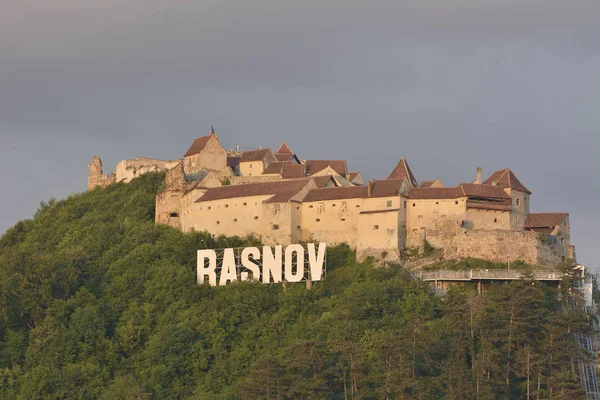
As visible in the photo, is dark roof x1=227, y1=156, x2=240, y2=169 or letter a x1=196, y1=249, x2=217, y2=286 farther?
dark roof x1=227, y1=156, x2=240, y2=169

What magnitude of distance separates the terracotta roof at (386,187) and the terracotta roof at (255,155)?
15402 millimetres

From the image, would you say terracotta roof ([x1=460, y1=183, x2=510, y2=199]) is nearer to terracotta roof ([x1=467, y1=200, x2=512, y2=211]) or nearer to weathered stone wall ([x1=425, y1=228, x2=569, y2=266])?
terracotta roof ([x1=467, y1=200, x2=512, y2=211])

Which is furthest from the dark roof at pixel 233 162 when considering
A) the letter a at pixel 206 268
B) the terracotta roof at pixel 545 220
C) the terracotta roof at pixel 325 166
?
the terracotta roof at pixel 545 220

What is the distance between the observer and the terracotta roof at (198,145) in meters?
108

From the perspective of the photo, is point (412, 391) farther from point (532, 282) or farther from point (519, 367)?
point (532, 282)

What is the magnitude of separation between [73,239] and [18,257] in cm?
821

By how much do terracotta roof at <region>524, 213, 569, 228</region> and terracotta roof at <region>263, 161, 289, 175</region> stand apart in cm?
1900

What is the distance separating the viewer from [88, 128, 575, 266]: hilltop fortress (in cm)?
9088

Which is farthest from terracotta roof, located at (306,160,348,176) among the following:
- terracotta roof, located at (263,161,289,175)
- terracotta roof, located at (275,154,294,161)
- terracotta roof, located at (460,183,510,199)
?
terracotta roof, located at (460,183,510,199)

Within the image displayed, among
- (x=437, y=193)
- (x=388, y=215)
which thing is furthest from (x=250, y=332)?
(x=437, y=193)

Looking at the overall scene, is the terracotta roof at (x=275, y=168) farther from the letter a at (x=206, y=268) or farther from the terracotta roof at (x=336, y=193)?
the letter a at (x=206, y=268)

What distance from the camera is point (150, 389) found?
3342 inches

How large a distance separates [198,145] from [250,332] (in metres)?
24.8

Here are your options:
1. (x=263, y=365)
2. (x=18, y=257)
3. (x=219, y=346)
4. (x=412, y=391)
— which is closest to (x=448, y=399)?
(x=412, y=391)
